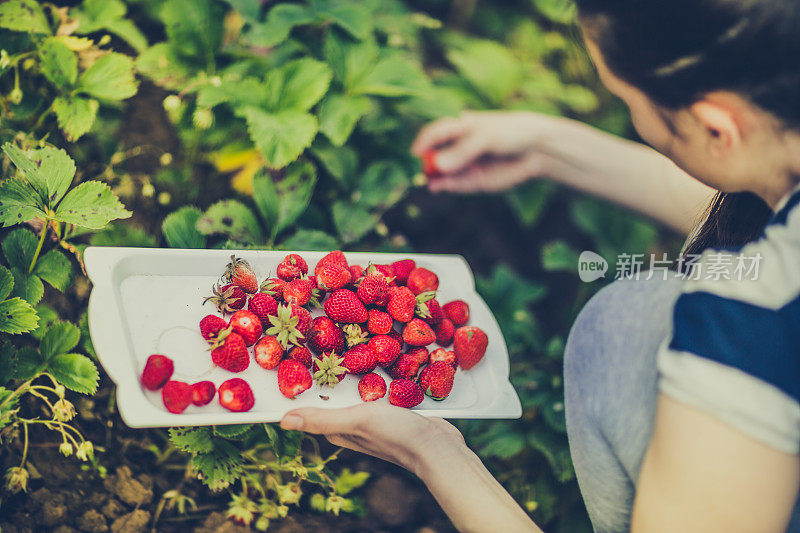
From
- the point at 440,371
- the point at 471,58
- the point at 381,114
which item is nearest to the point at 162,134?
the point at 381,114

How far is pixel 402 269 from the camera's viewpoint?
1390 millimetres

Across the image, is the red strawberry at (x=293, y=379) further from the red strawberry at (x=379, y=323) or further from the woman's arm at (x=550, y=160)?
the woman's arm at (x=550, y=160)

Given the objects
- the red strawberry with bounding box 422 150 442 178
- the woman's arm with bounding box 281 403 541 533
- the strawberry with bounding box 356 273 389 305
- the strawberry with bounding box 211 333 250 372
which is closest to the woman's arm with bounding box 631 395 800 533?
the woman's arm with bounding box 281 403 541 533

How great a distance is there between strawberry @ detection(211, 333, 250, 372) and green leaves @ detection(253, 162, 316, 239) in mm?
432

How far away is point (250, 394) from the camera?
110 cm

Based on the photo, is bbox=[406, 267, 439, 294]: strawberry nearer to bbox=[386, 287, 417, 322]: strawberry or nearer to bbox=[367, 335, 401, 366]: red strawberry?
bbox=[386, 287, 417, 322]: strawberry

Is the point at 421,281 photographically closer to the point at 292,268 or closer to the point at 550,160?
the point at 292,268

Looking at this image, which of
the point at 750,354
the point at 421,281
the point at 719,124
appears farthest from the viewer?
the point at 421,281

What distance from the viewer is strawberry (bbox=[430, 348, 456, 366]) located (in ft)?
4.15

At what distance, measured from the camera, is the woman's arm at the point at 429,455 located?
3.51 feet

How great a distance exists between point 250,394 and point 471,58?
63.3 inches

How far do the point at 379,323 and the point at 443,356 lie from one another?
15 cm

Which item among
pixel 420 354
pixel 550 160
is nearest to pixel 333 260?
pixel 420 354

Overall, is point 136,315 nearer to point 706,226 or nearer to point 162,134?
point 162,134
